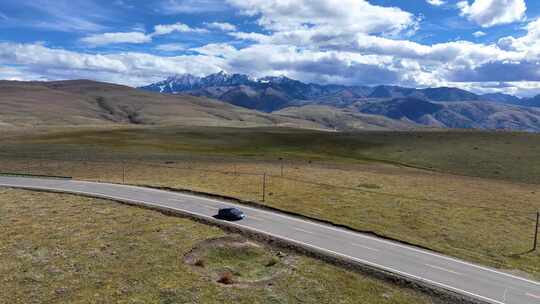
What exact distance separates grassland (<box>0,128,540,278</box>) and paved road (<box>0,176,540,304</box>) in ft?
8.50

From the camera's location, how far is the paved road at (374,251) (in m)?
27.9

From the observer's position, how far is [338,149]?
5256 inches

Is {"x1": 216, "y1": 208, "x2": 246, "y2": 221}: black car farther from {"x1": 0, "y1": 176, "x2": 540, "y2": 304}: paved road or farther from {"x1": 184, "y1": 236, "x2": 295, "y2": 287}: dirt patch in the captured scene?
{"x1": 184, "y1": 236, "x2": 295, "y2": 287}: dirt patch

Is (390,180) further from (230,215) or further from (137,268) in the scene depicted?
(137,268)

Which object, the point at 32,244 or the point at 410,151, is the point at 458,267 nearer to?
the point at 32,244

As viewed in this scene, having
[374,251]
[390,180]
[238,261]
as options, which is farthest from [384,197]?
[238,261]

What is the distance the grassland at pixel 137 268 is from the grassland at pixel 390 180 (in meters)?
12.2

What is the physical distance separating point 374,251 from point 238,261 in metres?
11.8

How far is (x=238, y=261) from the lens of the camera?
106 ft

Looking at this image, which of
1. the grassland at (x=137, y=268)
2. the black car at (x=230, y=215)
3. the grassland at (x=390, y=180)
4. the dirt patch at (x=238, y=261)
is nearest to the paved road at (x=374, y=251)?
the black car at (x=230, y=215)

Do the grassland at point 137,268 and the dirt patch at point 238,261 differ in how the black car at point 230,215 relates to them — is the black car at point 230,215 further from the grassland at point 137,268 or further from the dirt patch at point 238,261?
the dirt patch at point 238,261

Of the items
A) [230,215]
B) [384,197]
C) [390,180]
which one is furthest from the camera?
[390,180]

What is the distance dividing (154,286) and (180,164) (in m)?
55.2

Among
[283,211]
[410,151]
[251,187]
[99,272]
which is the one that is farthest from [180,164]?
[410,151]
